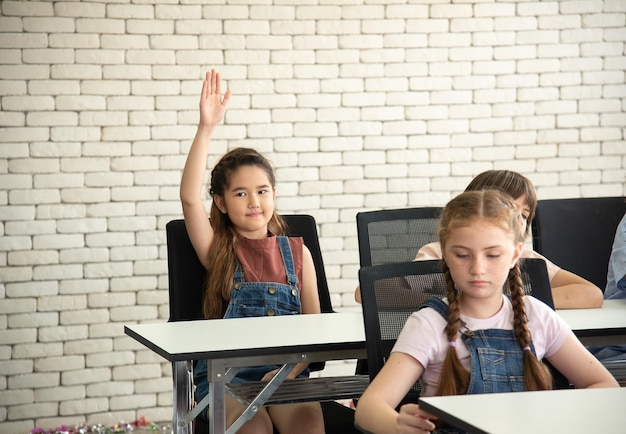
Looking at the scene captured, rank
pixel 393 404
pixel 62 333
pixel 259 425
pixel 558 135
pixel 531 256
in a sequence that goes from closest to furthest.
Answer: pixel 393 404 → pixel 259 425 → pixel 531 256 → pixel 62 333 → pixel 558 135

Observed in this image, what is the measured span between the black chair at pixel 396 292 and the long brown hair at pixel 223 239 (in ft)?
2.99

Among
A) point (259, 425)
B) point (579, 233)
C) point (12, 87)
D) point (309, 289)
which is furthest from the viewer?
point (12, 87)

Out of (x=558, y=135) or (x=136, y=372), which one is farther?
(x=558, y=135)

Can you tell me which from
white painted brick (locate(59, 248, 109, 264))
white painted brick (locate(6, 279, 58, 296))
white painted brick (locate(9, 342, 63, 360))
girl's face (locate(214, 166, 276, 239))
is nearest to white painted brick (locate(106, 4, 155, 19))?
white painted brick (locate(59, 248, 109, 264))

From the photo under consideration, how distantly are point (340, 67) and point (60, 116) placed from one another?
4.37 ft

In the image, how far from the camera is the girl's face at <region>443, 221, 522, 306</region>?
76.2 inches

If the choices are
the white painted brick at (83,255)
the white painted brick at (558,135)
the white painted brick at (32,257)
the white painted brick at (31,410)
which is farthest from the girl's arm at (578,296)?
the white painted brick at (31,410)

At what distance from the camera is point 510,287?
205cm

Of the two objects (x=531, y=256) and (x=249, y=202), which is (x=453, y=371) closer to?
(x=531, y=256)

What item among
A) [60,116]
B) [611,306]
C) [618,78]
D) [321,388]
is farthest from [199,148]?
[618,78]

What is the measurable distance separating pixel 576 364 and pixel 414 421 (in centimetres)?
46

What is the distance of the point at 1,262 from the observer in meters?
4.38

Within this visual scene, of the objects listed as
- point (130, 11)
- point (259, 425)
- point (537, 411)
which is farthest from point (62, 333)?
point (537, 411)

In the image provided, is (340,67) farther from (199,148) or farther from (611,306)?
(611,306)
